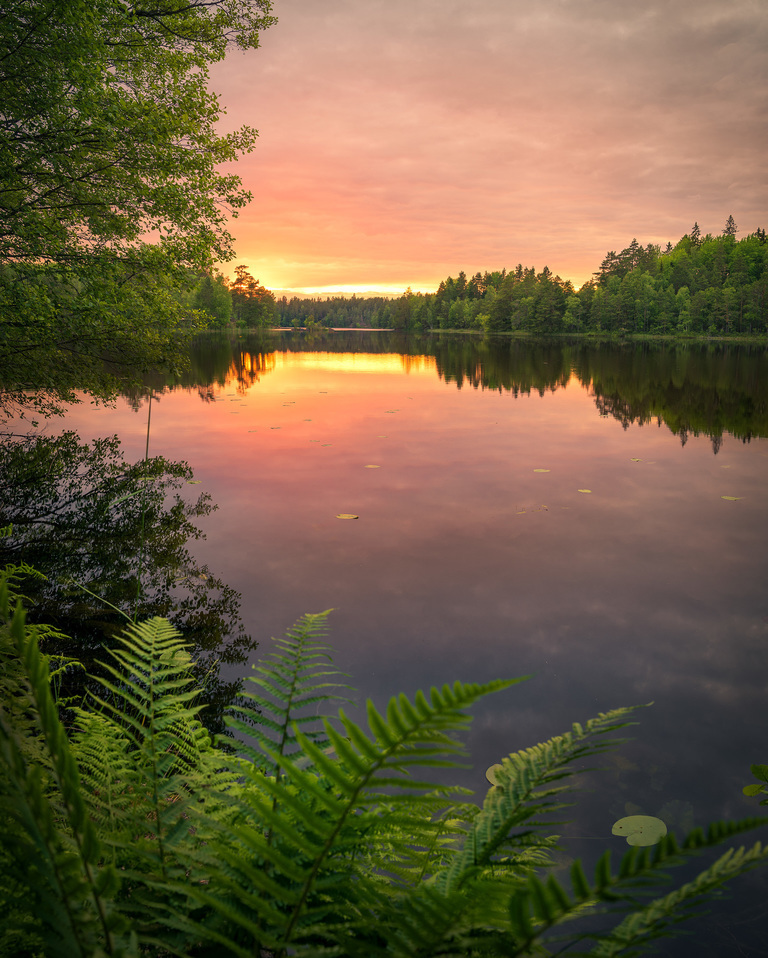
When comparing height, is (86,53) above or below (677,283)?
below

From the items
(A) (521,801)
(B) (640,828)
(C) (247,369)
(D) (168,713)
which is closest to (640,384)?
(C) (247,369)

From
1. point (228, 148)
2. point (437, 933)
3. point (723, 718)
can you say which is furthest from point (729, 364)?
point (437, 933)

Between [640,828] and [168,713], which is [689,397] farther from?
[168,713]

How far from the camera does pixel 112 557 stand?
21.3 feet

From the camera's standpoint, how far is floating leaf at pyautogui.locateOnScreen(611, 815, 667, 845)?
3.28m

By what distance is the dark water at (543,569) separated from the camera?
13.2ft

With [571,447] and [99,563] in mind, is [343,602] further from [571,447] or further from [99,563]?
[571,447]

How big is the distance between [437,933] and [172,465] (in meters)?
11.3

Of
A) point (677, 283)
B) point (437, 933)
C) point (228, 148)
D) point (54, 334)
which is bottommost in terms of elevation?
point (437, 933)

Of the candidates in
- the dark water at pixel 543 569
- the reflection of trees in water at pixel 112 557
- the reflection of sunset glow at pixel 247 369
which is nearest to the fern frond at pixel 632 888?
the reflection of trees in water at pixel 112 557

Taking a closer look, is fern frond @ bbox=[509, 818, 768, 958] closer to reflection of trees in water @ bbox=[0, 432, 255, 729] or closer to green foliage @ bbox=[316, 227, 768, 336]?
reflection of trees in water @ bbox=[0, 432, 255, 729]

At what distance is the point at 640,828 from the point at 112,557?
5.90 meters

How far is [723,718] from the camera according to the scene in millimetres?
4332

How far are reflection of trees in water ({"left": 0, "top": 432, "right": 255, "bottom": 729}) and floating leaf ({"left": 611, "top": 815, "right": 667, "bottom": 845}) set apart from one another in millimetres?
2820
